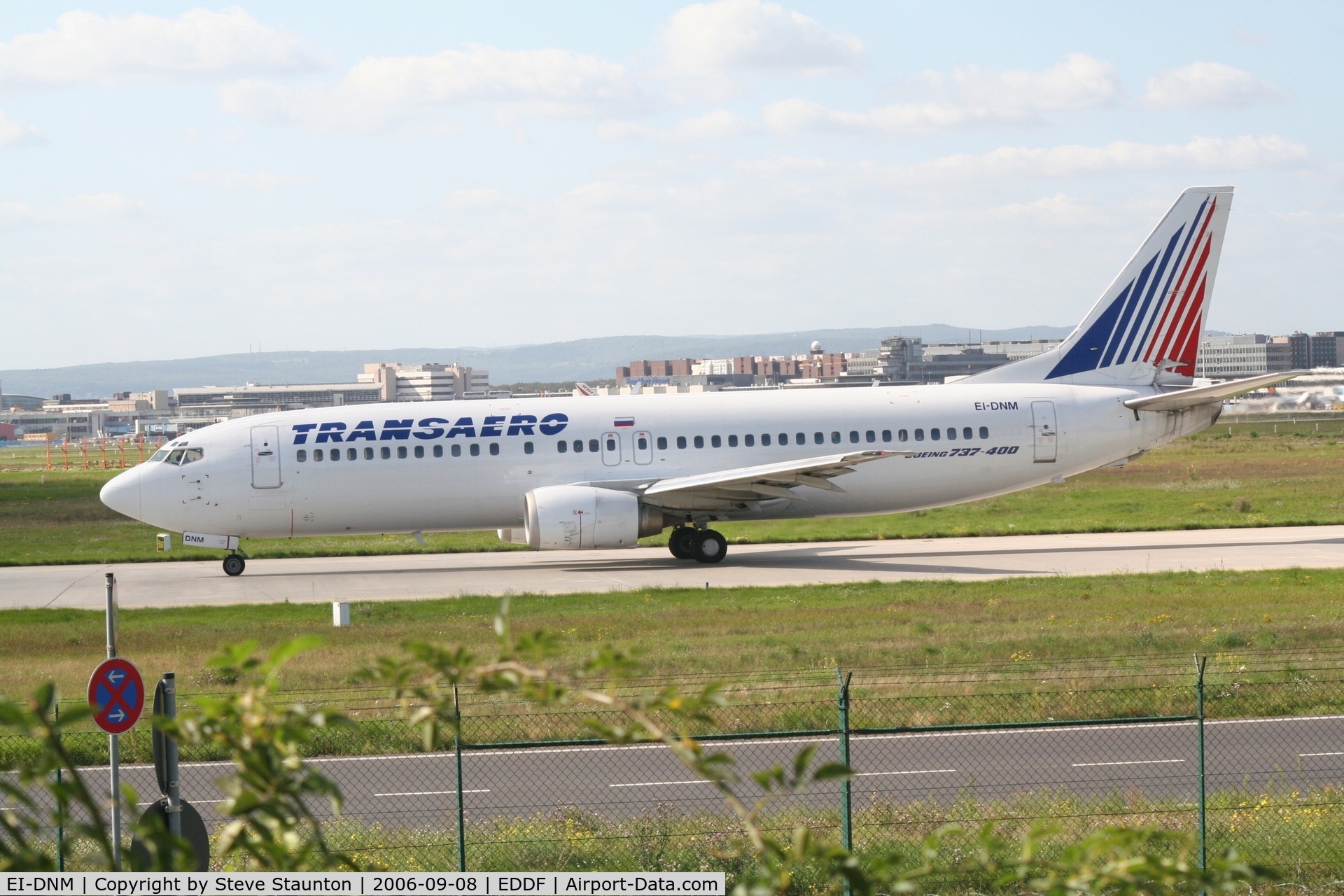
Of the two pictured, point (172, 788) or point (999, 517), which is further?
point (999, 517)

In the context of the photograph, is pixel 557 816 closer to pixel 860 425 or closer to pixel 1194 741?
pixel 1194 741

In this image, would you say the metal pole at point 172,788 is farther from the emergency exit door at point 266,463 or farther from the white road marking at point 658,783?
the emergency exit door at point 266,463

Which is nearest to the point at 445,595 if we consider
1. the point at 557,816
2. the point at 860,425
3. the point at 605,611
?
the point at 605,611

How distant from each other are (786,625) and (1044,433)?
41.6 feet

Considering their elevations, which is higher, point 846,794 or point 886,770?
point 846,794

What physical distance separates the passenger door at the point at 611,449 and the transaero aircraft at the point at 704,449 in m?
0.05

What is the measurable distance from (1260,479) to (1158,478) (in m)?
4.22

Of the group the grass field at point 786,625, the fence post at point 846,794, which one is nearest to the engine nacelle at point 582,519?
the grass field at point 786,625

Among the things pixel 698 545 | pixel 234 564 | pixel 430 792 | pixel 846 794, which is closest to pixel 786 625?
pixel 430 792

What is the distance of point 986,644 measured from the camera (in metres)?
19.9

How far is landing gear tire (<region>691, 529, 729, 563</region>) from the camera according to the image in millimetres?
31891

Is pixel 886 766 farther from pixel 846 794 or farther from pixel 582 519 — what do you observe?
pixel 582 519

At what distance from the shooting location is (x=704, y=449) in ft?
105

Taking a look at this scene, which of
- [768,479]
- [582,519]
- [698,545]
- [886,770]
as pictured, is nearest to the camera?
[886,770]
